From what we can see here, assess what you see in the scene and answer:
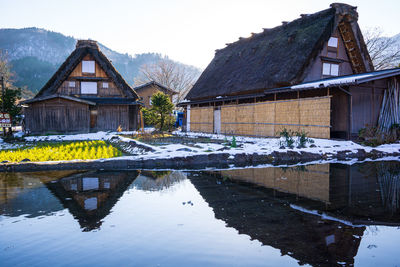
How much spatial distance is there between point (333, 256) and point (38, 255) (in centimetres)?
297

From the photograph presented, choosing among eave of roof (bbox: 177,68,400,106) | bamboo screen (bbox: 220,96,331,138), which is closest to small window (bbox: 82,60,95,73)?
eave of roof (bbox: 177,68,400,106)

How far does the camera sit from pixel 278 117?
52.5ft

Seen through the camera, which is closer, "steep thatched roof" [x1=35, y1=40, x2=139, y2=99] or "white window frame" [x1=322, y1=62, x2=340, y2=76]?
"white window frame" [x1=322, y1=62, x2=340, y2=76]

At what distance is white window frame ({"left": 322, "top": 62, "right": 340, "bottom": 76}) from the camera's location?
1756cm

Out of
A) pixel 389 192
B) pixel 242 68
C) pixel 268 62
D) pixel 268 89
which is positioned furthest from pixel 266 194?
pixel 242 68

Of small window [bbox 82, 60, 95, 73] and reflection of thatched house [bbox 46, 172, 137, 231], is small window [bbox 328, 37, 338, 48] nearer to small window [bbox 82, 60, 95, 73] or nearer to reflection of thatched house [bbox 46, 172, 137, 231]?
reflection of thatched house [bbox 46, 172, 137, 231]

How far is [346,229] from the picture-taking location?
3383 mm

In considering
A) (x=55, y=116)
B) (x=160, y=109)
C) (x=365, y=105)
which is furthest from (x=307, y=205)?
(x=55, y=116)

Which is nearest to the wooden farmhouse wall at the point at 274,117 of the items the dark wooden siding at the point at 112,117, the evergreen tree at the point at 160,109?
the evergreen tree at the point at 160,109

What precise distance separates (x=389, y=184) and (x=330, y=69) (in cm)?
1373

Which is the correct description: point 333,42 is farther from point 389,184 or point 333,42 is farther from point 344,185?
point 344,185

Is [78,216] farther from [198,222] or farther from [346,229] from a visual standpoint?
[346,229]

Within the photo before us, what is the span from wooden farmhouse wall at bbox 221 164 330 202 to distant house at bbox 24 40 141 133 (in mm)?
18127

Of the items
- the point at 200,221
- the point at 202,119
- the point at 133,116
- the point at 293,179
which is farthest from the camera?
the point at 133,116
